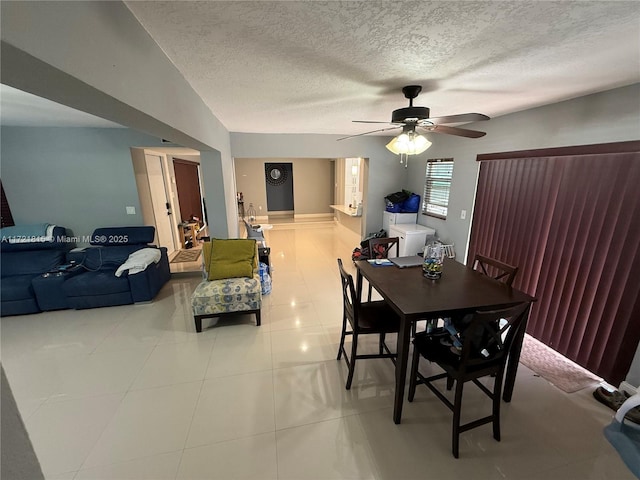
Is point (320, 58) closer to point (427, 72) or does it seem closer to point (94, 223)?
point (427, 72)

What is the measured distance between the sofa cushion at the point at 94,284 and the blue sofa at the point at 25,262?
16.9 inches

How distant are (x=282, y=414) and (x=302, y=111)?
287 centimetres

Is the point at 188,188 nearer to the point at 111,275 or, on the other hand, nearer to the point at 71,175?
the point at 71,175

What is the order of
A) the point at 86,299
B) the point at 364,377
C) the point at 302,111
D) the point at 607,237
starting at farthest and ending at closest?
the point at 86,299 < the point at 302,111 < the point at 364,377 < the point at 607,237

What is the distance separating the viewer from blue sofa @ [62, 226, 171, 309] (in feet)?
10.5

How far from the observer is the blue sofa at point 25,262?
10.1 feet

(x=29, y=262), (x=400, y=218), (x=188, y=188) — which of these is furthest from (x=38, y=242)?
(x=400, y=218)

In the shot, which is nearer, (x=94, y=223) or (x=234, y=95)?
(x=234, y=95)

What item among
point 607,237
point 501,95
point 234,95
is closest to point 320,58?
point 234,95

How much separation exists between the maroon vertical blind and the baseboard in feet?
0.20

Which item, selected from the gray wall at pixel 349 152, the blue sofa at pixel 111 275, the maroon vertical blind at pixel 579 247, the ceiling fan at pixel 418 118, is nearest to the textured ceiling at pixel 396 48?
the ceiling fan at pixel 418 118

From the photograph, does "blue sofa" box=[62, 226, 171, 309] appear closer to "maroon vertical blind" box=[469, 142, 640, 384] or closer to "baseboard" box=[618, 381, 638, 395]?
"maroon vertical blind" box=[469, 142, 640, 384]

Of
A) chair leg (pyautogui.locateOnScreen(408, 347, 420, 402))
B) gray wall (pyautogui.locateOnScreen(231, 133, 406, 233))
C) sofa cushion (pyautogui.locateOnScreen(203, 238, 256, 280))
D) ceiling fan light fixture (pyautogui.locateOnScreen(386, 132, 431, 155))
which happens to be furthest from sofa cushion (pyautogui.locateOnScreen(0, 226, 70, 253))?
chair leg (pyautogui.locateOnScreen(408, 347, 420, 402))

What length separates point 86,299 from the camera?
321cm
